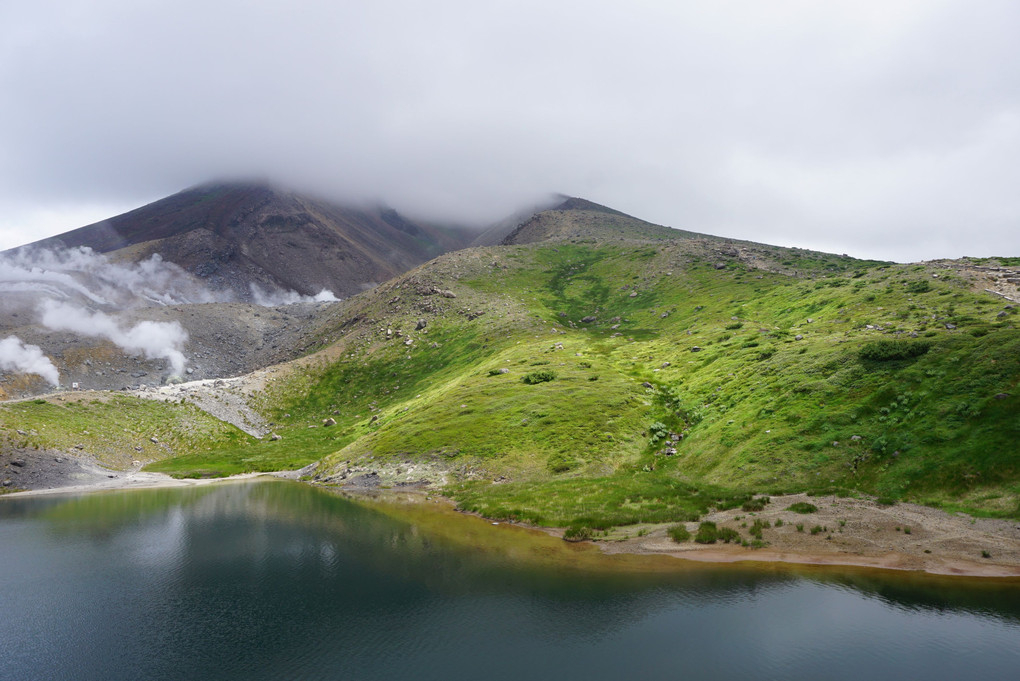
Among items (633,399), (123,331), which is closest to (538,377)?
Answer: (633,399)

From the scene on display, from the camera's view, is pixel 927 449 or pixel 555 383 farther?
pixel 555 383

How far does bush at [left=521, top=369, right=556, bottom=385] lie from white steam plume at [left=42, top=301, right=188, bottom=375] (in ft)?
496

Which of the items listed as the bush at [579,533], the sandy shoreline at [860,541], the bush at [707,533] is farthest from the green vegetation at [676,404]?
the bush at [707,533]

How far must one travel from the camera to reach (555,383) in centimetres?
8738

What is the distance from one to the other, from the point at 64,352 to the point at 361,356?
4120 inches

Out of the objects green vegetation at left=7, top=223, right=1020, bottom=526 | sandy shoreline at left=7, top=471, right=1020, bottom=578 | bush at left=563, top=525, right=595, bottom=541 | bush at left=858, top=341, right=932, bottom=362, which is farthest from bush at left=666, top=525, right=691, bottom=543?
bush at left=858, top=341, right=932, bottom=362

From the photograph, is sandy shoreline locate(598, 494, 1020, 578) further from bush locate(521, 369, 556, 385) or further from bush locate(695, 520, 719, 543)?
bush locate(521, 369, 556, 385)

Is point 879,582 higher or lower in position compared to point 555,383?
lower

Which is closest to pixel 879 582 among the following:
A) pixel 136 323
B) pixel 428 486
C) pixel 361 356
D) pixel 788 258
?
pixel 428 486

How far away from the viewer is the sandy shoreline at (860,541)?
34188mm

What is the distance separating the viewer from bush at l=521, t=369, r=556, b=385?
90000 millimetres

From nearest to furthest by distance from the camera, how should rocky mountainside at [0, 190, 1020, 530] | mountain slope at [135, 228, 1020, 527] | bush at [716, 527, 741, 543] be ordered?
bush at [716, 527, 741, 543], mountain slope at [135, 228, 1020, 527], rocky mountainside at [0, 190, 1020, 530]

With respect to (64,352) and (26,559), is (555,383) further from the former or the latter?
(64,352)

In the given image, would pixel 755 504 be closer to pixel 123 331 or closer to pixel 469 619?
pixel 469 619
